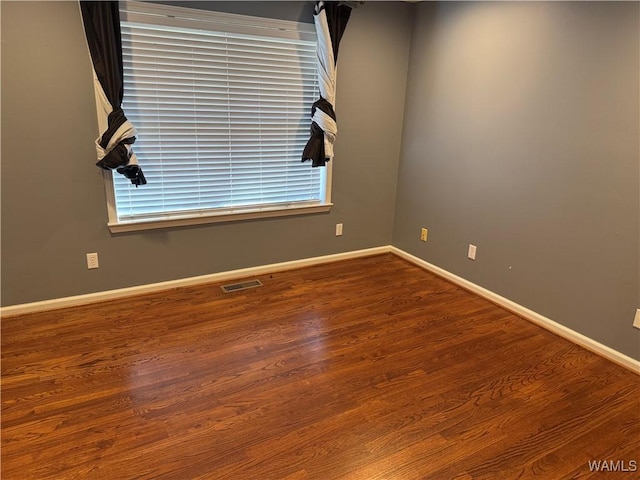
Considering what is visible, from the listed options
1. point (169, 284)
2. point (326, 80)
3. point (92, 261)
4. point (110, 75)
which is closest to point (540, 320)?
point (326, 80)

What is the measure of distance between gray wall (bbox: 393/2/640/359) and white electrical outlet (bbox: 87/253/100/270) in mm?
2759

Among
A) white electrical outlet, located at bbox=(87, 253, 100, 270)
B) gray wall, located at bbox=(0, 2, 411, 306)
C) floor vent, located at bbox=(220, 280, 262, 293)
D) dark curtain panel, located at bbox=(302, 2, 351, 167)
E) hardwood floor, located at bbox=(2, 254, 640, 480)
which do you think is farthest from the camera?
floor vent, located at bbox=(220, 280, 262, 293)

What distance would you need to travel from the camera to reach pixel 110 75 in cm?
263

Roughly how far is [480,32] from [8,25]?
10.2 feet

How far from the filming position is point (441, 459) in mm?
1771

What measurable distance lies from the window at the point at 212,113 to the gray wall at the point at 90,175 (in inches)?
Result: 6.3

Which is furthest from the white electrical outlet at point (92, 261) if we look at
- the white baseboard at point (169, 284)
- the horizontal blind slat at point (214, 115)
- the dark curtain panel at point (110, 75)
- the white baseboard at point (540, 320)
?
the white baseboard at point (540, 320)

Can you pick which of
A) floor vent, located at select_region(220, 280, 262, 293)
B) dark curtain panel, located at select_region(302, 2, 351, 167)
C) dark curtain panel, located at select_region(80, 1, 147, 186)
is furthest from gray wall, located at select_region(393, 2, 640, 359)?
dark curtain panel, located at select_region(80, 1, 147, 186)

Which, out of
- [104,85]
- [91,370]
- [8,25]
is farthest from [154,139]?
[91,370]

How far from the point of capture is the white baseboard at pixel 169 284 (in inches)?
113

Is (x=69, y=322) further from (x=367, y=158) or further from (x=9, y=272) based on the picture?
(x=367, y=158)

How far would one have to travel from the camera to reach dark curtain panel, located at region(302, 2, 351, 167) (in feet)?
10.5

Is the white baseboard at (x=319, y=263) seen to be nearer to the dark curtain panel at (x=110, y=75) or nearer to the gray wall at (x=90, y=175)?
the gray wall at (x=90, y=175)

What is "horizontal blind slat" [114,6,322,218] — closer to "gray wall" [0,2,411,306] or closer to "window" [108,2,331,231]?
"window" [108,2,331,231]
